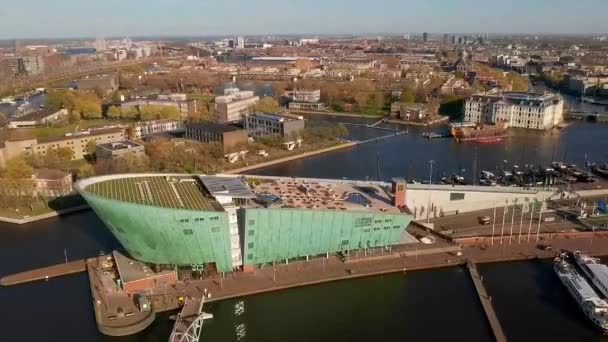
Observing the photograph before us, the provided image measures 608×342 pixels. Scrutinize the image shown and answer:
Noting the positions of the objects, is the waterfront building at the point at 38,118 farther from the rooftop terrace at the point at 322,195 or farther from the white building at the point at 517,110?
the white building at the point at 517,110

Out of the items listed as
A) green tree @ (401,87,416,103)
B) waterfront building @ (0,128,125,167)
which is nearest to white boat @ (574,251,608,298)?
waterfront building @ (0,128,125,167)

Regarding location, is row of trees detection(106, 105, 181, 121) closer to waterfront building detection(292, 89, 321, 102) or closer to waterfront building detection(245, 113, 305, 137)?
waterfront building detection(245, 113, 305, 137)

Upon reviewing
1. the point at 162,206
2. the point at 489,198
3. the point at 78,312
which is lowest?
the point at 78,312

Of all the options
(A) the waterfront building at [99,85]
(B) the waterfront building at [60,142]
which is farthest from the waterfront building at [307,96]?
(B) the waterfront building at [60,142]

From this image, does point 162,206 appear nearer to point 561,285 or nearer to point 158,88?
point 561,285

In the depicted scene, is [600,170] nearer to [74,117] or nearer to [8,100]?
[74,117]

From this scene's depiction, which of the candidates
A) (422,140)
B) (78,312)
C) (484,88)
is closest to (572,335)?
(78,312)
